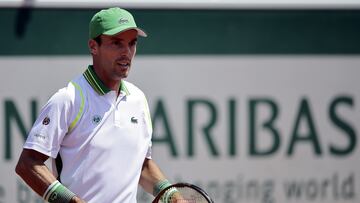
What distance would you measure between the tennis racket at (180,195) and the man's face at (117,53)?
0.46m

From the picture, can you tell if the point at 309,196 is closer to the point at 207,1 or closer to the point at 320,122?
the point at 320,122

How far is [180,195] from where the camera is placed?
10.6 ft

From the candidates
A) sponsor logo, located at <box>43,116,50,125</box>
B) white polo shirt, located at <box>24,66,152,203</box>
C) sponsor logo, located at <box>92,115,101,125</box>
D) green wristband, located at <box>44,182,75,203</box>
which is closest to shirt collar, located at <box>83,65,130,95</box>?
white polo shirt, located at <box>24,66,152,203</box>

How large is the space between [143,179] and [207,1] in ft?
6.47

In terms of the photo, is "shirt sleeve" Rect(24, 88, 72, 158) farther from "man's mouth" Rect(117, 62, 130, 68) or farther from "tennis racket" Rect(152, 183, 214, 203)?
"tennis racket" Rect(152, 183, 214, 203)

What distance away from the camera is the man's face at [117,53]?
9.98ft

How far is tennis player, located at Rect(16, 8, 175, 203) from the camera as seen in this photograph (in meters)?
2.94

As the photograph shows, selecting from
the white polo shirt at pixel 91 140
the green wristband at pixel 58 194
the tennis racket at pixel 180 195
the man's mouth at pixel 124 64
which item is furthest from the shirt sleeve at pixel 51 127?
the tennis racket at pixel 180 195

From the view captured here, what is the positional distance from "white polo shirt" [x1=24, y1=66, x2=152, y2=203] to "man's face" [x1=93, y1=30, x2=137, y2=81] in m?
0.06

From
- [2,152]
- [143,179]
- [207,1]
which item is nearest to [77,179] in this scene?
[143,179]

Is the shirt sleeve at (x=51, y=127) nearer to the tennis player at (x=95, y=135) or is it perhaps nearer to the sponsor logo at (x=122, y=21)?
the tennis player at (x=95, y=135)

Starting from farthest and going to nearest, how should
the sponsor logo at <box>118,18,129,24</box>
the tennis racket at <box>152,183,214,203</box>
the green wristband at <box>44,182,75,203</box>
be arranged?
the tennis racket at <box>152,183,214,203</box>
the sponsor logo at <box>118,18,129,24</box>
the green wristband at <box>44,182,75,203</box>

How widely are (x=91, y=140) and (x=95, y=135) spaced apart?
0.07 ft

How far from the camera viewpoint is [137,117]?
3152mm
